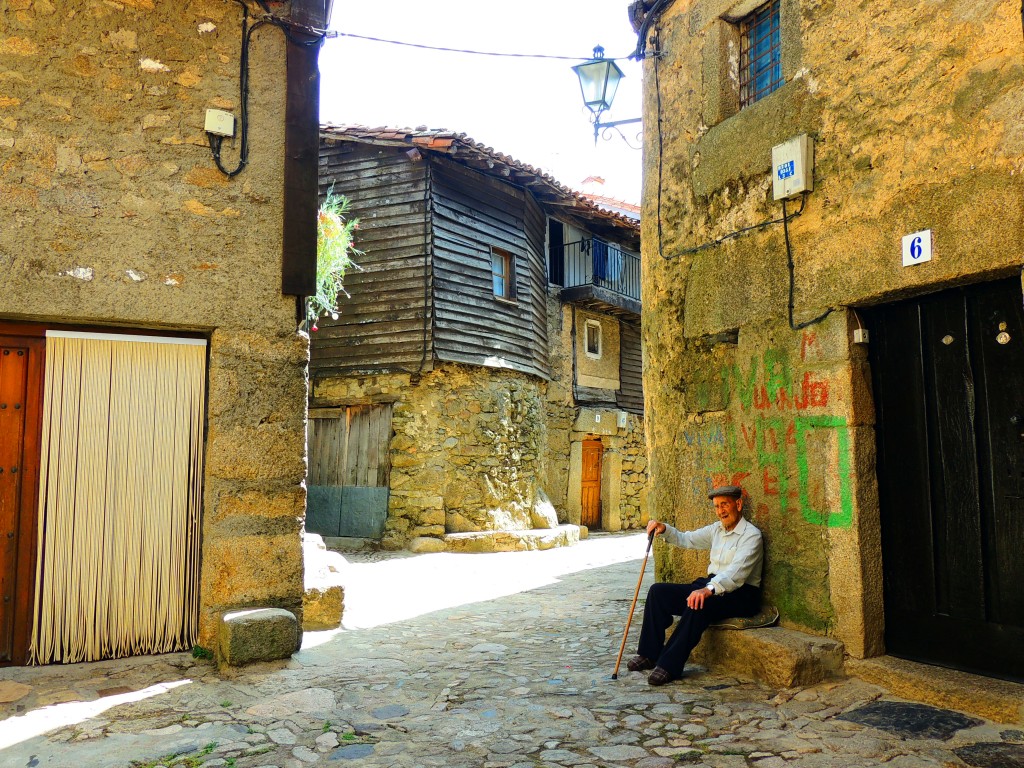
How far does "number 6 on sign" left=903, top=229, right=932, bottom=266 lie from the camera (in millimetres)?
3785

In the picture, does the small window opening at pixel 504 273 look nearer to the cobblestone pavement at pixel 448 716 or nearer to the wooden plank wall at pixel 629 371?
the wooden plank wall at pixel 629 371

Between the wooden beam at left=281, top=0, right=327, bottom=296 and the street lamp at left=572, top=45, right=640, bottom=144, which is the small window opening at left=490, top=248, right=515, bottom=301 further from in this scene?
the wooden beam at left=281, top=0, right=327, bottom=296

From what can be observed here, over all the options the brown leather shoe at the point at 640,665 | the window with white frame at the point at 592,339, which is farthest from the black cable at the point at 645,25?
the window with white frame at the point at 592,339

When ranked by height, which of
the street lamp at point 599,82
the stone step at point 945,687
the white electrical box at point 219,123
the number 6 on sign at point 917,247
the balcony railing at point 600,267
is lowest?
the stone step at point 945,687

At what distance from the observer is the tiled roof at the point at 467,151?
12.0m

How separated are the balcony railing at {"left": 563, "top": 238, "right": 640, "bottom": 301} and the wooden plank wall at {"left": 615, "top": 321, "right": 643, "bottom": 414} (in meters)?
0.99

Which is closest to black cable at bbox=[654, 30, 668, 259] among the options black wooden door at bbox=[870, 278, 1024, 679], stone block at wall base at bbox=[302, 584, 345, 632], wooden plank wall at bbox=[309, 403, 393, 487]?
black wooden door at bbox=[870, 278, 1024, 679]

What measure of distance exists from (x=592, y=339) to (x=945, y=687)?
13.5 meters

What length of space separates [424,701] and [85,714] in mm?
1579

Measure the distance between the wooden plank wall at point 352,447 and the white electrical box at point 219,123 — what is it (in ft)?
25.7

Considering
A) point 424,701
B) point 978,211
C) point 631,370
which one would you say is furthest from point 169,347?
point 631,370

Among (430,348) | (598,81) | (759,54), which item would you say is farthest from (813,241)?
(430,348)

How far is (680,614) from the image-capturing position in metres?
4.61

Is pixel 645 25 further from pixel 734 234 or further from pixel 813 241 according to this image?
pixel 813 241
